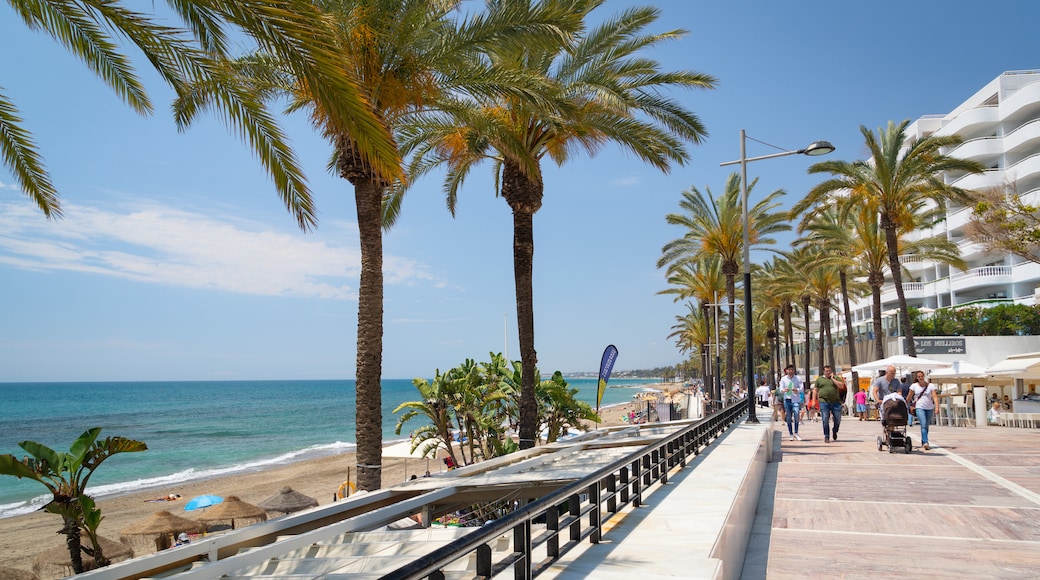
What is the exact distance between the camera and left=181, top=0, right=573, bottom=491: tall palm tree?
11273 mm

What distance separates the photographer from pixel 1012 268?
49281mm

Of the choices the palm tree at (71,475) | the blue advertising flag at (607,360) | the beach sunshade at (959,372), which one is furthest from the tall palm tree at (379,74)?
the beach sunshade at (959,372)

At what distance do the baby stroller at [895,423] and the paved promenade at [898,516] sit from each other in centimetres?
25

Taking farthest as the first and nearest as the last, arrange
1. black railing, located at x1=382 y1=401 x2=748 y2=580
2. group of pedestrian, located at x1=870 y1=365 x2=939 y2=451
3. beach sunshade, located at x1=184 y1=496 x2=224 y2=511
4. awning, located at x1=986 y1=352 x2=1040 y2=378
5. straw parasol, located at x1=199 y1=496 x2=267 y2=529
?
awning, located at x1=986 y1=352 x2=1040 y2=378 < beach sunshade, located at x1=184 y1=496 x2=224 y2=511 < straw parasol, located at x1=199 y1=496 x2=267 y2=529 < group of pedestrian, located at x1=870 y1=365 x2=939 y2=451 < black railing, located at x1=382 y1=401 x2=748 y2=580

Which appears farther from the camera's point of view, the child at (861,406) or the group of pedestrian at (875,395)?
the child at (861,406)

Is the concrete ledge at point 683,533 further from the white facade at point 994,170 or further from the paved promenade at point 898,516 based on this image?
the white facade at point 994,170

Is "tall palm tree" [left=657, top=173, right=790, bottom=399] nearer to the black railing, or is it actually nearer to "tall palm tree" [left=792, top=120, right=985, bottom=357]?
"tall palm tree" [left=792, top=120, right=985, bottom=357]

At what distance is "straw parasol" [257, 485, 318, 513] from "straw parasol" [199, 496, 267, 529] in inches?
9.1

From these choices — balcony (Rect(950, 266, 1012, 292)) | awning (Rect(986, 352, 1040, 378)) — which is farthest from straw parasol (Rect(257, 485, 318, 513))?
balcony (Rect(950, 266, 1012, 292))

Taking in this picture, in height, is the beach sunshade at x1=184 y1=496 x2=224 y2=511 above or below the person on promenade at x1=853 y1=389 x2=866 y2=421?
below

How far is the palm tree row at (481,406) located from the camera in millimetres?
18859

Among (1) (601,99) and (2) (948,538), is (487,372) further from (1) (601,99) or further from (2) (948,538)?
(2) (948,538)

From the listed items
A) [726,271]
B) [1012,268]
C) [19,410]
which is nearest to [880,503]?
[726,271]

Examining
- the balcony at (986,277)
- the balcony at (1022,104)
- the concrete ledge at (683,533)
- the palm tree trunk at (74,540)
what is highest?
the balcony at (1022,104)
